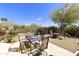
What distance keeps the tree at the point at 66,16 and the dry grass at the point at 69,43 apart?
14 centimetres

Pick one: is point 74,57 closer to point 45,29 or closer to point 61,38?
point 61,38

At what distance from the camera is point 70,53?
2424 mm

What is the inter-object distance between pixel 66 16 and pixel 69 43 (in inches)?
13.0

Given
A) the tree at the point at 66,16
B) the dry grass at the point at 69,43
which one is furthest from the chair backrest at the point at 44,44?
the tree at the point at 66,16

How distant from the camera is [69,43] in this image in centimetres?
244

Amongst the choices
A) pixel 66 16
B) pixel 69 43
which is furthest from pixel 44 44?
pixel 66 16

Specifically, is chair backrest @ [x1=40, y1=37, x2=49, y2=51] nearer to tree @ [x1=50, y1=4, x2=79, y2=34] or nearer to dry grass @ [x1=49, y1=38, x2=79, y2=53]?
dry grass @ [x1=49, y1=38, x2=79, y2=53]

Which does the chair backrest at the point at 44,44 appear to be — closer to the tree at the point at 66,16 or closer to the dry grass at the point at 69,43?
the dry grass at the point at 69,43

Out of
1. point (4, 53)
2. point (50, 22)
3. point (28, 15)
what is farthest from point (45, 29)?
point (4, 53)

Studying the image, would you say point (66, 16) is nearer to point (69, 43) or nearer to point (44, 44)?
point (69, 43)

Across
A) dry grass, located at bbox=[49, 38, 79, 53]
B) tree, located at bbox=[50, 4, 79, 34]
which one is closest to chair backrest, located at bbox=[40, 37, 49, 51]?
dry grass, located at bbox=[49, 38, 79, 53]

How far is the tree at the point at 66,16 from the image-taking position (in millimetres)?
2406

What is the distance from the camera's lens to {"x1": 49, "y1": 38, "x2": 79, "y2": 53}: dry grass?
243 cm

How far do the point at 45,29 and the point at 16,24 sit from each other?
0.36 m
